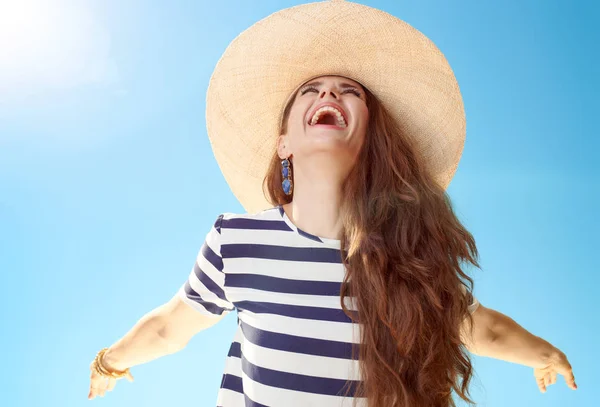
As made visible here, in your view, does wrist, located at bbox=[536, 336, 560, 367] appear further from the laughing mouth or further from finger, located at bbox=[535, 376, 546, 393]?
the laughing mouth

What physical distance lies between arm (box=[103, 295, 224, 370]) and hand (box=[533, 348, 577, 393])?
1.42 meters

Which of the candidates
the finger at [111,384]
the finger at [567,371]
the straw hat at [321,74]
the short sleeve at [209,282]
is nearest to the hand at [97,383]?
the finger at [111,384]

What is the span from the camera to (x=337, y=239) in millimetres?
2105

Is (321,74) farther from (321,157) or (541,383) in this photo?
(541,383)

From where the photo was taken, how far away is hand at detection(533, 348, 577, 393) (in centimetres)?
248

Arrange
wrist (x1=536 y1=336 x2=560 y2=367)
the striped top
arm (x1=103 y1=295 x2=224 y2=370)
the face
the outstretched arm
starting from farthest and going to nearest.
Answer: wrist (x1=536 y1=336 x2=560 y2=367)
the outstretched arm
arm (x1=103 y1=295 x2=224 y2=370)
the face
the striped top

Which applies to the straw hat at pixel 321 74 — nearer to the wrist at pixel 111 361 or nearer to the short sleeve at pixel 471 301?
the short sleeve at pixel 471 301

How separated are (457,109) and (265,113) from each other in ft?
2.78

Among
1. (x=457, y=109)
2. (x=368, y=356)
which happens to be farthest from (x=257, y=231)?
(x=457, y=109)

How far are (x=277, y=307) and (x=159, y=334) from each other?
0.58 meters

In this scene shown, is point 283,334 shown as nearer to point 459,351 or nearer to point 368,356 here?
point 368,356

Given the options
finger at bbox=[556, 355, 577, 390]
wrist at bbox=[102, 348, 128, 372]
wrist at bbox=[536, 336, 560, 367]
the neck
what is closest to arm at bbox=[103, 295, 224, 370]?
wrist at bbox=[102, 348, 128, 372]

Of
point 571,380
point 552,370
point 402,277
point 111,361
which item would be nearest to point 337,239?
point 402,277

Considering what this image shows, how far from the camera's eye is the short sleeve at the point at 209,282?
83.7 inches
